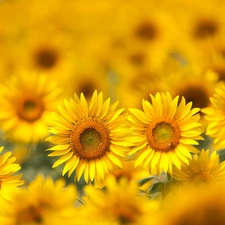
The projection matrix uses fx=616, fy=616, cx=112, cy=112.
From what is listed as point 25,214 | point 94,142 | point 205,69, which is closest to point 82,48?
point 205,69

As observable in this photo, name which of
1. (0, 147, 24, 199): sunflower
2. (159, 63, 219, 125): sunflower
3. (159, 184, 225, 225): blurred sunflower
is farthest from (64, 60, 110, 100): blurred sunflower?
(159, 184, 225, 225): blurred sunflower

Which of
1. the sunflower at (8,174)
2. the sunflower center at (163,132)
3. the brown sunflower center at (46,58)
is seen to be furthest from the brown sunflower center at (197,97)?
the brown sunflower center at (46,58)

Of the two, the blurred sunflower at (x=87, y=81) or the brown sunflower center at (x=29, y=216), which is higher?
the blurred sunflower at (x=87, y=81)

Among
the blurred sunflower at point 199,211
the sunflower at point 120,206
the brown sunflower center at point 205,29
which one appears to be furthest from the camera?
the brown sunflower center at point 205,29

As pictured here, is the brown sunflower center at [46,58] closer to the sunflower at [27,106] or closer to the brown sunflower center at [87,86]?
the brown sunflower center at [87,86]

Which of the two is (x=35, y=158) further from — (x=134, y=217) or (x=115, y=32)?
(x=115, y=32)
